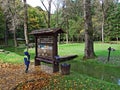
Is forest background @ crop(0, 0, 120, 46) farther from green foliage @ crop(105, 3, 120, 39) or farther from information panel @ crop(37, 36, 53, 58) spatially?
information panel @ crop(37, 36, 53, 58)

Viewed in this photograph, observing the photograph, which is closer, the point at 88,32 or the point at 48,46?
the point at 48,46

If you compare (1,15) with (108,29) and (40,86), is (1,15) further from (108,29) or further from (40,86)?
(40,86)

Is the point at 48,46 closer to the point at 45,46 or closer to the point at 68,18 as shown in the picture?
the point at 45,46

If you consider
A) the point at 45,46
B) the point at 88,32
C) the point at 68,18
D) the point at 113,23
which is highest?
the point at 68,18

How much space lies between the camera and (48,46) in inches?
459

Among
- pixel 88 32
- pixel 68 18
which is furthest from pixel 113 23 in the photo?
pixel 88 32

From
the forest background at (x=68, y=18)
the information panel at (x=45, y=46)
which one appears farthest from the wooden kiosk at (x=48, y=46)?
the forest background at (x=68, y=18)

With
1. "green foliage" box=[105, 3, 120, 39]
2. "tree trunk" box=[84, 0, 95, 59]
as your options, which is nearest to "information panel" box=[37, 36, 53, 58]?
"tree trunk" box=[84, 0, 95, 59]

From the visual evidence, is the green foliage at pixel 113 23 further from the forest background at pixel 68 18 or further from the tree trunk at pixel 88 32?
the tree trunk at pixel 88 32

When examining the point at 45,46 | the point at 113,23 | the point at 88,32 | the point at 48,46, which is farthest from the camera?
the point at 113,23

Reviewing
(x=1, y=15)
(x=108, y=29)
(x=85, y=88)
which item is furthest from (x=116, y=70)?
(x=108, y=29)

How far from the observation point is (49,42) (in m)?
11.6

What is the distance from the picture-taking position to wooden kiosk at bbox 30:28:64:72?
10859 mm

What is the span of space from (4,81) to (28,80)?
111cm
